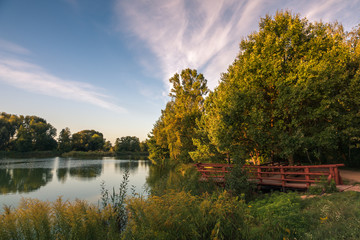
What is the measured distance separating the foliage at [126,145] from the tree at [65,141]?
24.3 meters

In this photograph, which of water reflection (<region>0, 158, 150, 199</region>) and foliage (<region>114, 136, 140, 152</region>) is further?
foliage (<region>114, 136, 140, 152</region>)

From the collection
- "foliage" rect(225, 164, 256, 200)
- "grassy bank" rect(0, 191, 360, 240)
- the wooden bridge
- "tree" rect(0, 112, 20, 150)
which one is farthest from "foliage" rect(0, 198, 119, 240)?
"tree" rect(0, 112, 20, 150)

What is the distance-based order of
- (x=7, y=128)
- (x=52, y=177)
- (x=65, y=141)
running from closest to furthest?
(x=52, y=177), (x=7, y=128), (x=65, y=141)

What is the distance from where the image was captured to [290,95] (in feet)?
43.4

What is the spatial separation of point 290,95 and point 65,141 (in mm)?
115398

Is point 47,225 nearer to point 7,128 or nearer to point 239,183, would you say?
point 239,183

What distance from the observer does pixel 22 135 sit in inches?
3501

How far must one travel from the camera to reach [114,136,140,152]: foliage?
110 metres

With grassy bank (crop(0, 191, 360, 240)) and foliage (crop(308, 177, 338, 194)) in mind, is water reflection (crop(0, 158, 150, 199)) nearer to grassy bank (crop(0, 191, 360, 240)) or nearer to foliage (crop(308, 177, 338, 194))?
grassy bank (crop(0, 191, 360, 240))

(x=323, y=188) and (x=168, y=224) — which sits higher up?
(x=168, y=224)

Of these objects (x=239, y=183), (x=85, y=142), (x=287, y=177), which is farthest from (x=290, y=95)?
(x=85, y=142)

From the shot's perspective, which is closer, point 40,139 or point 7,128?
point 7,128

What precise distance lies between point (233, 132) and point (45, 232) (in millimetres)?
13265

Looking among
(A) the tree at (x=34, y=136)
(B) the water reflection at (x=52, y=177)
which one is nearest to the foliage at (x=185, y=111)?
(B) the water reflection at (x=52, y=177)
